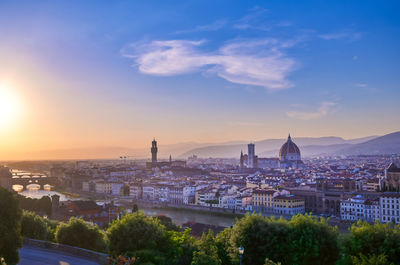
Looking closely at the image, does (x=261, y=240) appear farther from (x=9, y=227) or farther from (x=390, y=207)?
(x=390, y=207)

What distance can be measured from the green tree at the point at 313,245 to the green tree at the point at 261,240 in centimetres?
20

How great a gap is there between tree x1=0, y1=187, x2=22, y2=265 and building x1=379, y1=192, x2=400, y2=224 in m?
22.6

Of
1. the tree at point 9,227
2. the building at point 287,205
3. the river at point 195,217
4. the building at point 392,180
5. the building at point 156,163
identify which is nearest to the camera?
the tree at point 9,227

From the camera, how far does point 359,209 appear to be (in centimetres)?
2864

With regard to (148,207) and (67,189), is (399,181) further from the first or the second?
(67,189)

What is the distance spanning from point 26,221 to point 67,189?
4816 centimetres

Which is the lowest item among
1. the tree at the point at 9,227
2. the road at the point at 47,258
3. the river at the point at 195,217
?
the river at the point at 195,217

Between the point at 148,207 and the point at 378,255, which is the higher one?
the point at 378,255

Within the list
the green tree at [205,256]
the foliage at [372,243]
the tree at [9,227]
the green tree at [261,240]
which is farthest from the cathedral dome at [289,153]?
the tree at [9,227]

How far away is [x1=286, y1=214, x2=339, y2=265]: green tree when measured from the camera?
9695 mm

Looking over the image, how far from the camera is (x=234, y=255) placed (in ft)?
31.4

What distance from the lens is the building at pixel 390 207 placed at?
1051 inches

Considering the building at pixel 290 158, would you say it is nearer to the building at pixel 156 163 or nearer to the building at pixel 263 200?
the building at pixel 156 163

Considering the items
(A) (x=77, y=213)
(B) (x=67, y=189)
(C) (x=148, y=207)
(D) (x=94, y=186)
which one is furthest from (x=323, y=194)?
(B) (x=67, y=189)
